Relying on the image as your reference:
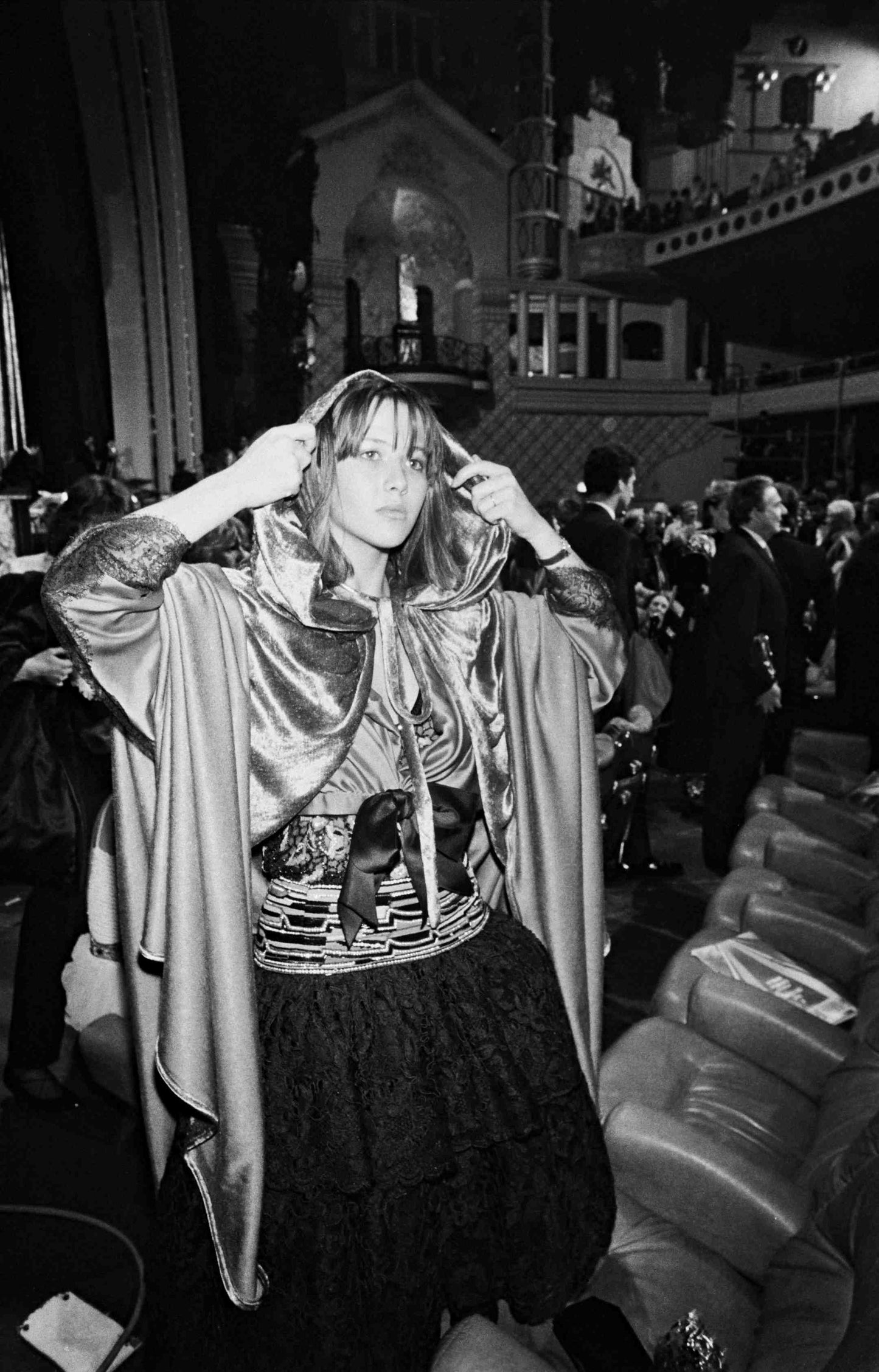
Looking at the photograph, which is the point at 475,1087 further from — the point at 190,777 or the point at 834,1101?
the point at 834,1101

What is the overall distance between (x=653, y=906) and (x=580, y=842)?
9.00ft

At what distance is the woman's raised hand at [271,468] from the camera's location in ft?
4.46

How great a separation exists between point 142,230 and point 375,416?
24.1 feet

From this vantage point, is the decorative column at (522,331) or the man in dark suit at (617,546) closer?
the man in dark suit at (617,546)

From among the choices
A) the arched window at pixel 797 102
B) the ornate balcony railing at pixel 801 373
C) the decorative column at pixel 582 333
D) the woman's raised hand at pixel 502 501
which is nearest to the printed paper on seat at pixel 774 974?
the woman's raised hand at pixel 502 501

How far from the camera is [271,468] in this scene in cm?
137

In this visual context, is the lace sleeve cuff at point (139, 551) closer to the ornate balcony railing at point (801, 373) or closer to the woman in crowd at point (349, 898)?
the woman in crowd at point (349, 898)

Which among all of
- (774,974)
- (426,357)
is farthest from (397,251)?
(774,974)

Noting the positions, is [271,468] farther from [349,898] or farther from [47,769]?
[47,769]

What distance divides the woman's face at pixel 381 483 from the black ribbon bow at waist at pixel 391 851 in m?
0.37

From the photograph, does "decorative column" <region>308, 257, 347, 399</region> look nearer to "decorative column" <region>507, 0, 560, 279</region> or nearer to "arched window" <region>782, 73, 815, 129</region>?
"decorative column" <region>507, 0, 560, 279</region>

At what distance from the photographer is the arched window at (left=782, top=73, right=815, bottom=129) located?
24891mm

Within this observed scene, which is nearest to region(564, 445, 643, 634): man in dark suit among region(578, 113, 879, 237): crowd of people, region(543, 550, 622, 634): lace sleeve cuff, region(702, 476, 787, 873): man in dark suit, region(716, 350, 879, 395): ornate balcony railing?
region(702, 476, 787, 873): man in dark suit

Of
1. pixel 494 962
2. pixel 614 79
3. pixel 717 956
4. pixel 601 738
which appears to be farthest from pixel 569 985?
pixel 614 79
